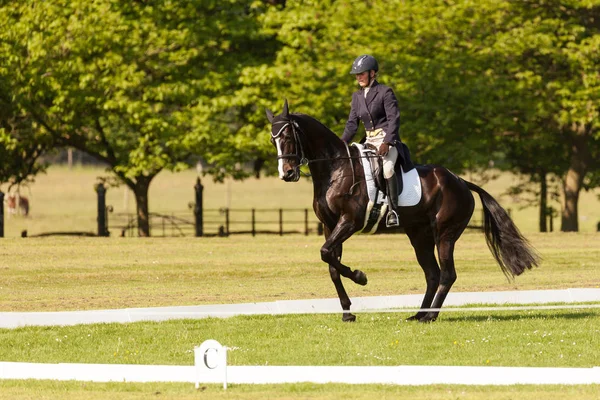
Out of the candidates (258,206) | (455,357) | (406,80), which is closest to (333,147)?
(455,357)

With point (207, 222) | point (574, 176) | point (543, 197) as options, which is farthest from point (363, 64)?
point (207, 222)

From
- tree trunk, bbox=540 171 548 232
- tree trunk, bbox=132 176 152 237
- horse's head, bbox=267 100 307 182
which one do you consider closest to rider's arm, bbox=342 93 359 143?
horse's head, bbox=267 100 307 182

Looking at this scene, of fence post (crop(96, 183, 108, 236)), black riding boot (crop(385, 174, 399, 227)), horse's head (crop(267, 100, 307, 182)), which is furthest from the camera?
fence post (crop(96, 183, 108, 236))

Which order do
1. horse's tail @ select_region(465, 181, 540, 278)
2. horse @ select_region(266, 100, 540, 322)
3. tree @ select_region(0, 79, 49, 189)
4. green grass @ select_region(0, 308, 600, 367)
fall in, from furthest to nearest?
tree @ select_region(0, 79, 49, 189) < horse's tail @ select_region(465, 181, 540, 278) < horse @ select_region(266, 100, 540, 322) < green grass @ select_region(0, 308, 600, 367)

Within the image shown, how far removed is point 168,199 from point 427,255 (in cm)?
7865

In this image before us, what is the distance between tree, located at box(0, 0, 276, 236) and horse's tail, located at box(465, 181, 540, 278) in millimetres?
24841

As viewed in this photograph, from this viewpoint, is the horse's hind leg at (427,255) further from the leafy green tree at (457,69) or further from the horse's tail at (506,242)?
the leafy green tree at (457,69)

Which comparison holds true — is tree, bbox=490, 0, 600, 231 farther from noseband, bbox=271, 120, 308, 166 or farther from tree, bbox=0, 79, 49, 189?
noseband, bbox=271, 120, 308, 166

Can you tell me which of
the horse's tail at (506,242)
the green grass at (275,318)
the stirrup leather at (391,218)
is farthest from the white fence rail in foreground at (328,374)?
the horse's tail at (506,242)

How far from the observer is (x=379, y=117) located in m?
16.0

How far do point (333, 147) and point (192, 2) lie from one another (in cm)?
2845

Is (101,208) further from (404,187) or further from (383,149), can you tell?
(383,149)

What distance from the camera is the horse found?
15398 mm

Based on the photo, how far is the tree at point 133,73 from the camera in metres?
40.9
